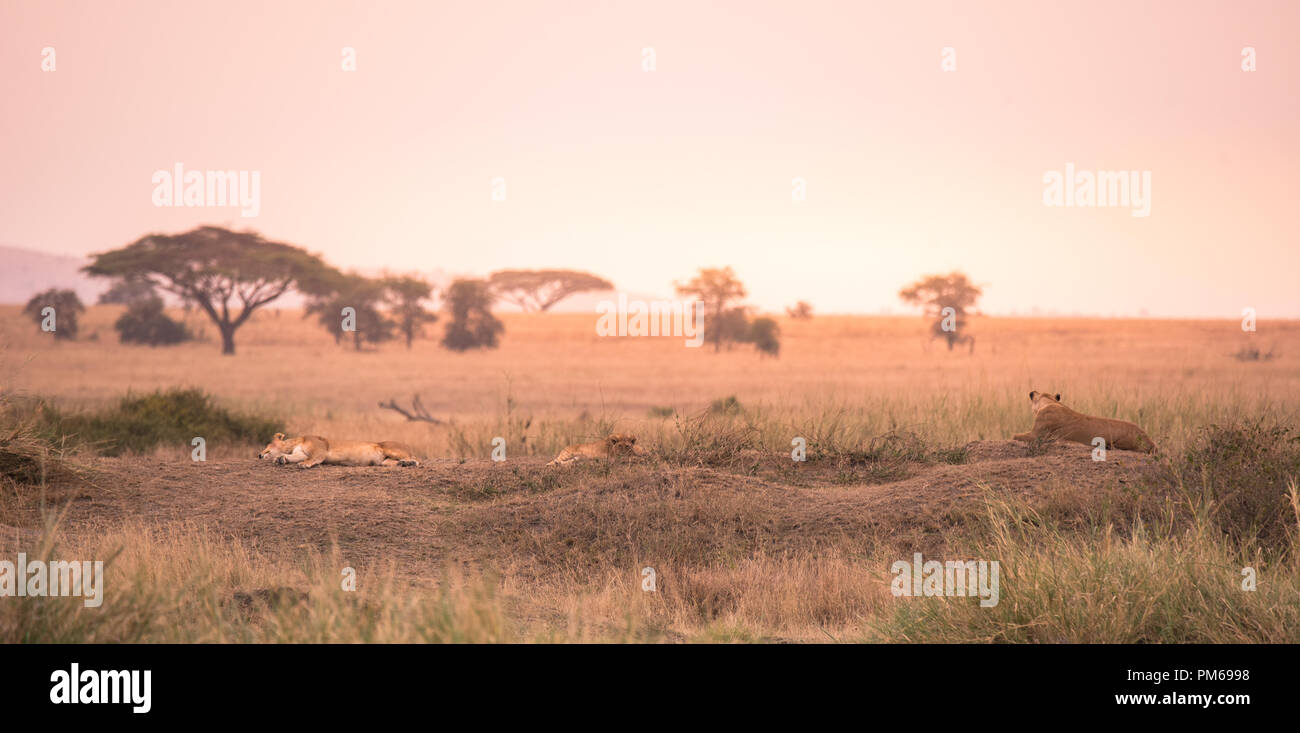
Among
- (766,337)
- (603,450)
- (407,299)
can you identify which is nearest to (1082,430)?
(603,450)

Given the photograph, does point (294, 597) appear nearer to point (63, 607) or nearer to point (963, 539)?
Answer: point (63, 607)

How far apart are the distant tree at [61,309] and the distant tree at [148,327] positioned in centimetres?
216

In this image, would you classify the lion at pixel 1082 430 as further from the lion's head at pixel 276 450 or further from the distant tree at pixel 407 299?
the distant tree at pixel 407 299

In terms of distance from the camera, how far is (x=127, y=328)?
5253 centimetres

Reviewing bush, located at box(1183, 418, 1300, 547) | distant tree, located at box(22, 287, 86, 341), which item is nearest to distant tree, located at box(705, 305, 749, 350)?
distant tree, located at box(22, 287, 86, 341)

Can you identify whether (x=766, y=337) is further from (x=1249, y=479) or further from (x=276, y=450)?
(x=1249, y=479)

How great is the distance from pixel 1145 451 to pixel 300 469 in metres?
9.12

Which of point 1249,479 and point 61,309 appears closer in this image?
point 1249,479

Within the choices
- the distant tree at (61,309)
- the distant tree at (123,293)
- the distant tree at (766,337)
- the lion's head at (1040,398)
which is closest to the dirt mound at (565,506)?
the lion's head at (1040,398)

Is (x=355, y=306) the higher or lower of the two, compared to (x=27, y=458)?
higher

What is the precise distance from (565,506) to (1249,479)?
592 centimetres

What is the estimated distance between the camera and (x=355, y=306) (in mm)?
53281
